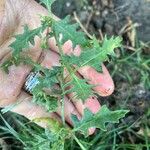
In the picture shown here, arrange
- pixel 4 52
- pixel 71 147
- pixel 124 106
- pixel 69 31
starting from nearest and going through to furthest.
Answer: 1. pixel 69 31
2. pixel 4 52
3. pixel 71 147
4. pixel 124 106

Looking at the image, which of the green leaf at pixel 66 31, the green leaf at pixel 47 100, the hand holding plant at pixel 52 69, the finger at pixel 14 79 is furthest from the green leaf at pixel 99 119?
the finger at pixel 14 79

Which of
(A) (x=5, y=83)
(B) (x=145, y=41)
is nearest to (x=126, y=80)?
(B) (x=145, y=41)

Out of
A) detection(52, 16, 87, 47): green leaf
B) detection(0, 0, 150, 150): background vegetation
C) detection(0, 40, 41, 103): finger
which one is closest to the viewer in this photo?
detection(52, 16, 87, 47): green leaf

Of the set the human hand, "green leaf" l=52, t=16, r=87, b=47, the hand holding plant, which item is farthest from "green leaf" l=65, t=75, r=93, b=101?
the human hand

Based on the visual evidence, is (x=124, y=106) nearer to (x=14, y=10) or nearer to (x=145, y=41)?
(x=145, y=41)

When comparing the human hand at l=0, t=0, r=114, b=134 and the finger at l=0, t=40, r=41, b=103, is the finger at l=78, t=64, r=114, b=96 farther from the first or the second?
the finger at l=0, t=40, r=41, b=103

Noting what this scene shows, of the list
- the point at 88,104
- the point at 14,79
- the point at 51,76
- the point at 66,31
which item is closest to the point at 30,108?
the point at 14,79

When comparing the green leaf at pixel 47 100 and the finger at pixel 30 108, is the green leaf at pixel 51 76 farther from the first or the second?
the finger at pixel 30 108

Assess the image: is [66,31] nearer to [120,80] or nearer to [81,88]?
[81,88]
